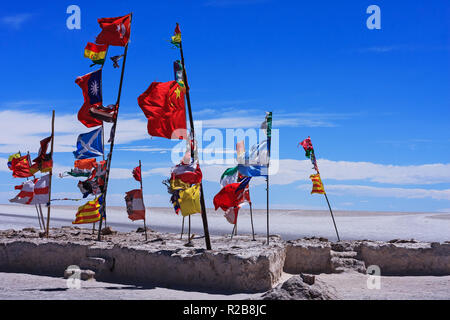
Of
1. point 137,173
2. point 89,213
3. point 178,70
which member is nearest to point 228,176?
point 137,173

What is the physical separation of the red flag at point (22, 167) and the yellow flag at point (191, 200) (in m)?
10.3

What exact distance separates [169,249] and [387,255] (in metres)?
6.92

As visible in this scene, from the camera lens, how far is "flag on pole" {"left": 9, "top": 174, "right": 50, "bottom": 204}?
61.6 feet

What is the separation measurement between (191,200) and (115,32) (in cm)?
677

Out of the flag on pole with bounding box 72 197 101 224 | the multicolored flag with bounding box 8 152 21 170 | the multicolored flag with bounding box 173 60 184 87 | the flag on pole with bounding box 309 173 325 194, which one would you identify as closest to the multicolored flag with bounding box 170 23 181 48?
the multicolored flag with bounding box 173 60 184 87

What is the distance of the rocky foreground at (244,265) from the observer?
40.2 feet

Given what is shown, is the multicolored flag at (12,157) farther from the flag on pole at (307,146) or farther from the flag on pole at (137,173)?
the flag on pole at (307,146)

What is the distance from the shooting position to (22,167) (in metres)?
21.4

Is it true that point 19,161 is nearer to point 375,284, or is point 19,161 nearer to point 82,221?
point 82,221

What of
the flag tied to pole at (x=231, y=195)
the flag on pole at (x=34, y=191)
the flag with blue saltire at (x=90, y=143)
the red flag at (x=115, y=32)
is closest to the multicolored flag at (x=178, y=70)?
the flag tied to pole at (x=231, y=195)

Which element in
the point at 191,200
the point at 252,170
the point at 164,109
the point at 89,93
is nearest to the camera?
the point at 164,109

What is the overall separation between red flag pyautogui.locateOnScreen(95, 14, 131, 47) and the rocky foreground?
6414 millimetres

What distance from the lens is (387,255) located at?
644 inches

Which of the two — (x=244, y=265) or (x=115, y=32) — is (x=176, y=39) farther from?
(x=244, y=265)
